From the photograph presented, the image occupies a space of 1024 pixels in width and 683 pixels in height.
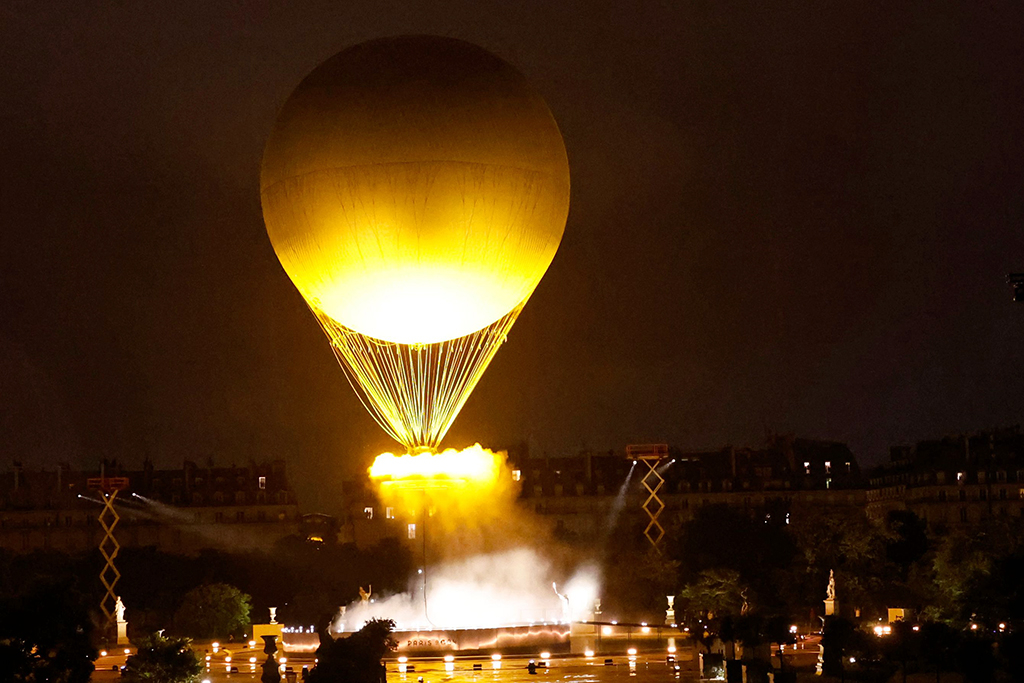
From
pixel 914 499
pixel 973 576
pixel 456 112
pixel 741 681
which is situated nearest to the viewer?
pixel 456 112

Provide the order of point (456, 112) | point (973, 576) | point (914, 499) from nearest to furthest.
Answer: point (456, 112) < point (973, 576) < point (914, 499)

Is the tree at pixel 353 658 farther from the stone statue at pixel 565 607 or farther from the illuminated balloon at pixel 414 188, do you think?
the stone statue at pixel 565 607

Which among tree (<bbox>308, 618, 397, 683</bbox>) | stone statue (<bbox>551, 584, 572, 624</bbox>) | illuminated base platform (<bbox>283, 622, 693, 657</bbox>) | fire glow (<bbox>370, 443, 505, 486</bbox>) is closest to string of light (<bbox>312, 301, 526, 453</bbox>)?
fire glow (<bbox>370, 443, 505, 486</bbox>)

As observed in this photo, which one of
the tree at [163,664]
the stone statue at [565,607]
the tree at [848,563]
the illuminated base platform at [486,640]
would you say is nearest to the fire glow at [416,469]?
the tree at [163,664]

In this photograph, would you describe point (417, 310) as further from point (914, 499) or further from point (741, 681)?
Answer: point (914, 499)

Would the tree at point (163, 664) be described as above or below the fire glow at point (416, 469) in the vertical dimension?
below

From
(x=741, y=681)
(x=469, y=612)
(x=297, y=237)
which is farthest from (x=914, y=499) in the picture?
(x=297, y=237)
